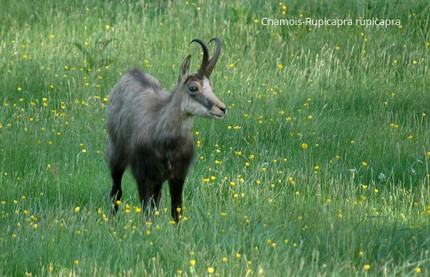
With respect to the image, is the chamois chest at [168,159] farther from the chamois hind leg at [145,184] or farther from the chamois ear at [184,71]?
the chamois ear at [184,71]

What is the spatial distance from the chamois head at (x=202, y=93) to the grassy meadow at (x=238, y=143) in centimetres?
85

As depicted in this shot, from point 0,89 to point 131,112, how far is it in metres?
3.81

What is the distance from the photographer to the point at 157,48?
12.8 meters

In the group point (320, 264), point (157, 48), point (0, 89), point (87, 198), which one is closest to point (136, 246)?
point (320, 264)

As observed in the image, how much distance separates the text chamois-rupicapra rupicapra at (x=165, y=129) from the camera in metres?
7.41

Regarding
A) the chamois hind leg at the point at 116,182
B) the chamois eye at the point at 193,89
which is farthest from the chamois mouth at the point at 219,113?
the chamois hind leg at the point at 116,182

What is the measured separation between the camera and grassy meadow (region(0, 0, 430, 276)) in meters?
6.55

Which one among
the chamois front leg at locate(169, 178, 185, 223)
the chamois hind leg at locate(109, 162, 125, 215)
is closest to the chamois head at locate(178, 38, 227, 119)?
the chamois front leg at locate(169, 178, 185, 223)

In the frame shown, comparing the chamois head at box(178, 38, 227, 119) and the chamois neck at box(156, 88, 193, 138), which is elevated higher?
the chamois head at box(178, 38, 227, 119)

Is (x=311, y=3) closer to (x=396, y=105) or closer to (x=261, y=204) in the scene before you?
(x=396, y=105)

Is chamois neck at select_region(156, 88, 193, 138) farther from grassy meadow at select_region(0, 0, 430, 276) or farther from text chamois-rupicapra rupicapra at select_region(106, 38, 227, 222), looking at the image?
grassy meadow at select_region(0, 0, 430, 276)

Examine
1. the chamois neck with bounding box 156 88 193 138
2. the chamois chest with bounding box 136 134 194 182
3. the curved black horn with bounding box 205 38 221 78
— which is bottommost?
the chamois chest with bounding box 136 134 194 182

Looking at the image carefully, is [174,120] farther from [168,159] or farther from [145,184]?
[145,184]

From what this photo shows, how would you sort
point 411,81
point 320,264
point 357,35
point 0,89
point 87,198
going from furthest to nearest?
point 357,35 < point 411,81 < point 0,89 < point 87,198 < point 320,264
